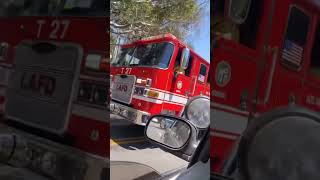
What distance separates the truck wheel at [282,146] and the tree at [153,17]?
59 centimetres

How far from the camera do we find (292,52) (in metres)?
2.70

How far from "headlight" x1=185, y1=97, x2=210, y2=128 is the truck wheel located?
24 centimetres

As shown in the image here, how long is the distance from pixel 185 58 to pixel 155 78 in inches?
6.0

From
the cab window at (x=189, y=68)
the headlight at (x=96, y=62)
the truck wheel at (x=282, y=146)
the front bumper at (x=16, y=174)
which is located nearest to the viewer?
the headlight at (x=96, y=62)

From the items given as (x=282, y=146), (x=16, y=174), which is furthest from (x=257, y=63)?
(x=16, y=174)

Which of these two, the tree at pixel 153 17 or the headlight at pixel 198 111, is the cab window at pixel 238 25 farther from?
the headlight at pixel 198 111

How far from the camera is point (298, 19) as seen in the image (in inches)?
106

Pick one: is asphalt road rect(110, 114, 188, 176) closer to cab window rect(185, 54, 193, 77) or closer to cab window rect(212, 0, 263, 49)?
cab window rect(185, 54, 193, 77)

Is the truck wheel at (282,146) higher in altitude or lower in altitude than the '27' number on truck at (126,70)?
lower

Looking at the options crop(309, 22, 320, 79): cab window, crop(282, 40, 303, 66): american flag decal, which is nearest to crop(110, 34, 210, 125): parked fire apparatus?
crop(282, 40, 303, 66): american flag decal

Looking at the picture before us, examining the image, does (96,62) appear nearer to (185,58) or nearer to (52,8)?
(52,8)

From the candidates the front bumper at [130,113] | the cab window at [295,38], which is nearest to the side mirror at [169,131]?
the front bumper at [130,113]

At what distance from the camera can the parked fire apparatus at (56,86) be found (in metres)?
2.01

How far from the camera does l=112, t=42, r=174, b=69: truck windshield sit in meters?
2.01
